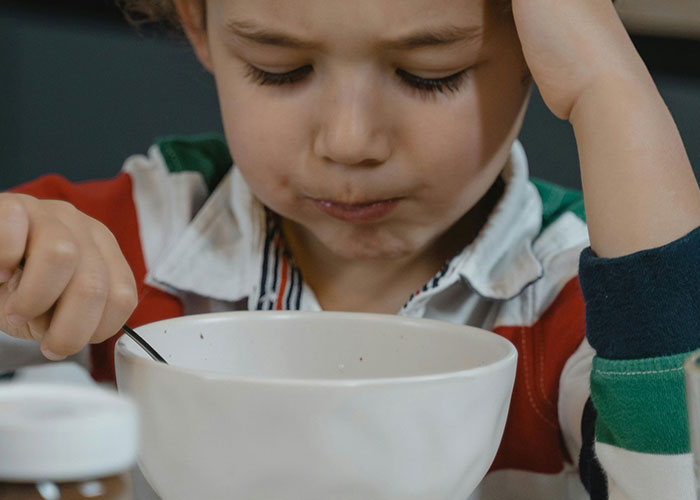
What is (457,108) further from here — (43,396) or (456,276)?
(43,396)

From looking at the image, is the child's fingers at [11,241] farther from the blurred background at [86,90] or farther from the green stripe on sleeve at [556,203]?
the blurred background at [86,90]

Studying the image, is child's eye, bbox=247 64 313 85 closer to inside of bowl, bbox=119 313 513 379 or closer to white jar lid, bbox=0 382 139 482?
inside of bowl, bbox=119 313 513 379

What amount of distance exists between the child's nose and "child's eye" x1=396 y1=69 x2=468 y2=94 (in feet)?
0.09

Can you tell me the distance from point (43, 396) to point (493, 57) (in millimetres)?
433

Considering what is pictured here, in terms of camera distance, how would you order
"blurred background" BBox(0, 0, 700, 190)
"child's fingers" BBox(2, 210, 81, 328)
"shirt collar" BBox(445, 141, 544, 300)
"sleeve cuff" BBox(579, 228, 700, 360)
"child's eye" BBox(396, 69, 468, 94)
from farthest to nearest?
"blurred background" BBox(0, 0, 700, 190) → "shirt collar" BBox(445, 141, 544, 300) → "child's eye" BBox(396, 69, 468, 94) → "sleeve cuff" BBox(579, 228, 700, 360) → "child's fingers" BBox(2, 210, 81, 328)

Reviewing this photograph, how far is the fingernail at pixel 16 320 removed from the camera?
36 centimetres

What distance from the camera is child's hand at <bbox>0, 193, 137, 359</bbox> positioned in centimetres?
35

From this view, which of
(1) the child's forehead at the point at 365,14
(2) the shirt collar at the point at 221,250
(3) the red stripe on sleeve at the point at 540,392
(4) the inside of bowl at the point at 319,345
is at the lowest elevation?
(3) the red stripe on sleeve at the point at 540,392

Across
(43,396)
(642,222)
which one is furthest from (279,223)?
(43,396)

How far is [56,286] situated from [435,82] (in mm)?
301

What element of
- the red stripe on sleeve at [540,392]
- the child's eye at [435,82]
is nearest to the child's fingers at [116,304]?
the child's eye at [435,82]

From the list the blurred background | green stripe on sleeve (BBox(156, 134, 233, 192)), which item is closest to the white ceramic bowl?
green stripe on sleeve (BBox(156, 134, 233, 192))

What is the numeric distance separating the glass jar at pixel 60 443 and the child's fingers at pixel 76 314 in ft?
0.47

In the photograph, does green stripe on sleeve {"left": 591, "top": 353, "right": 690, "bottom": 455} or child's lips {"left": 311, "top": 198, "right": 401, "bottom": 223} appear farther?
child's lips {"left": 311, "top": 198, "right": 401, "bottom": 223}
